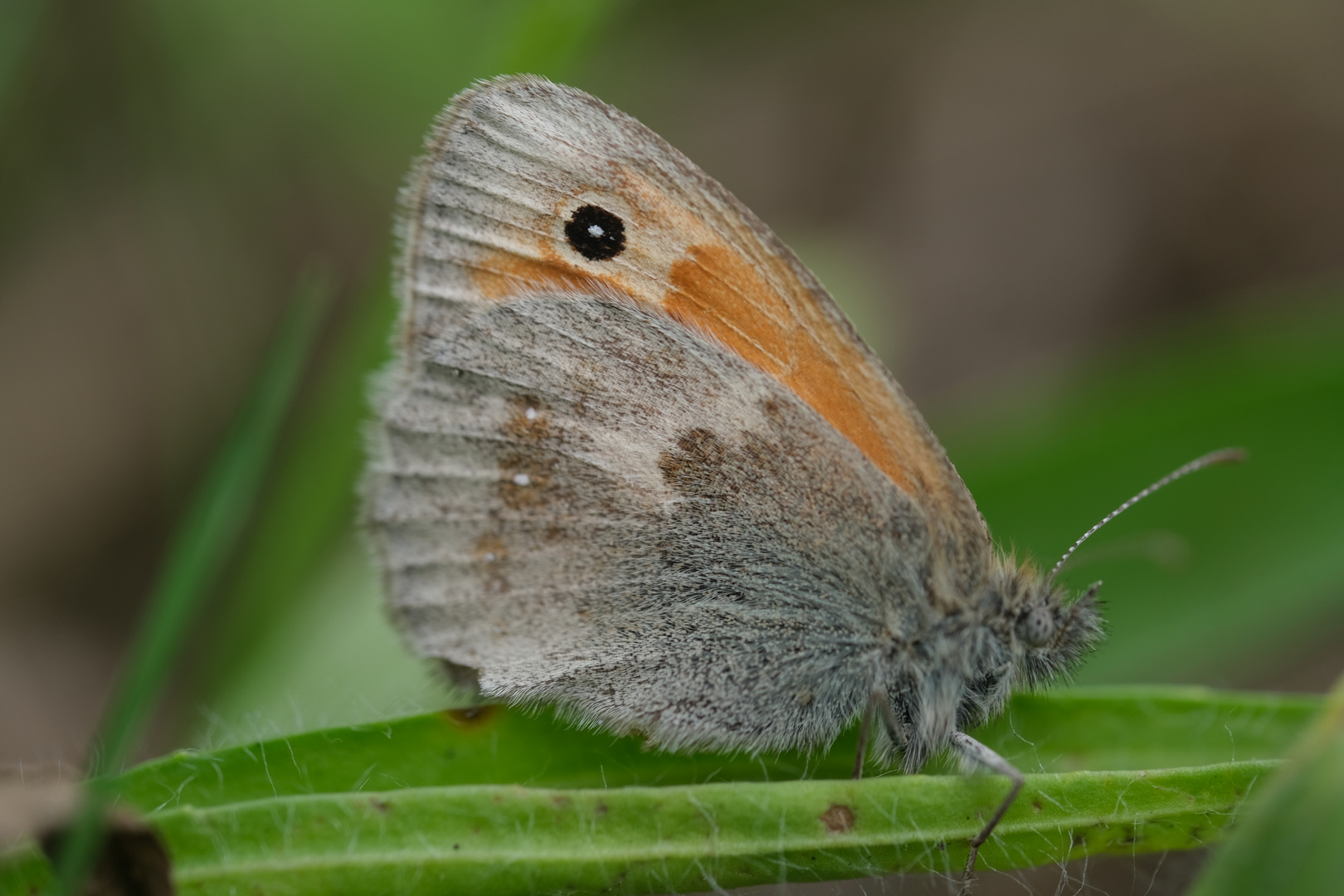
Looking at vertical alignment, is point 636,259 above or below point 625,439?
above

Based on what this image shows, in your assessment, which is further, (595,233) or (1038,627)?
(595,233)

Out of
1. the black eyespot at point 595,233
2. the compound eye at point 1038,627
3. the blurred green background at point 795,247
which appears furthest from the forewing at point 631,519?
the blurred green background at point 795,247

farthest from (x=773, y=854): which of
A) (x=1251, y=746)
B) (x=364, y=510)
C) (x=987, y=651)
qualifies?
(x=364, y=510)

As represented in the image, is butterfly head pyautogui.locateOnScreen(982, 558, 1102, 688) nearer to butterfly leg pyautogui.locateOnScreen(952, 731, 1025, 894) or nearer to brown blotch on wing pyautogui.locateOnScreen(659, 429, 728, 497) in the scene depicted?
butterfly leg pyautogui.locateOnScreen(952, 731, 1025, 894)

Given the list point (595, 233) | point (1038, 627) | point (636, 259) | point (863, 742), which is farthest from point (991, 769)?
point (595, 233)

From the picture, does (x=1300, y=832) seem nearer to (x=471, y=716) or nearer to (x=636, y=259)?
(x=471, y=716)

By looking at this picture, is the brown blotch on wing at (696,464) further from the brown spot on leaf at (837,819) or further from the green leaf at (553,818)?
the brown spot on leaf at (837,819)
